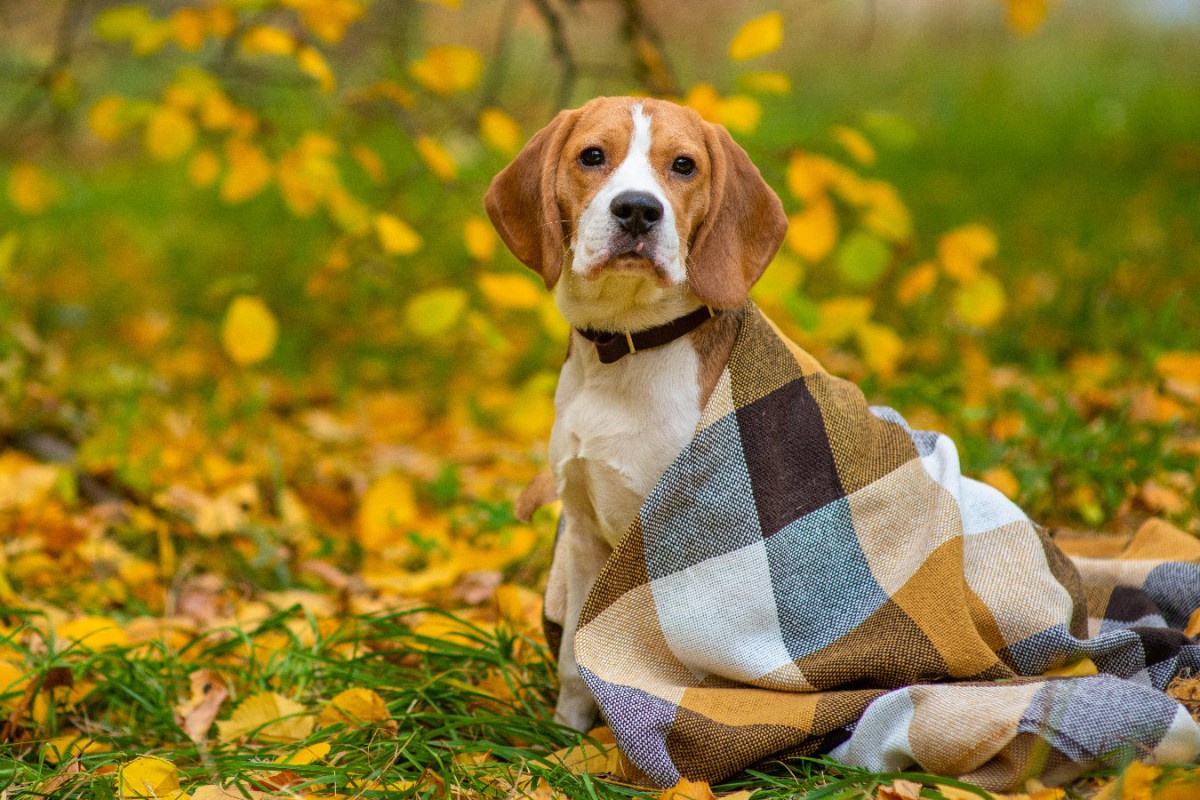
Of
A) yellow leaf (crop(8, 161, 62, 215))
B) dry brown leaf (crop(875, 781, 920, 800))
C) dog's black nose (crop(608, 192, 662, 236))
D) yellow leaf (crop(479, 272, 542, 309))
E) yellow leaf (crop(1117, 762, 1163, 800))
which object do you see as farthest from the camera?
yellow leaf (crop(8, 161, 62, 215))

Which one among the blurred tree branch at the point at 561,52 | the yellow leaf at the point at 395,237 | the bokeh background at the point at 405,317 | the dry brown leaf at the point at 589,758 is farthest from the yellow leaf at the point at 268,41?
the dry brown leaf at the point at 589,758

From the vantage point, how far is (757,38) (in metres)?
3.30

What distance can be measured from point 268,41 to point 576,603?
223 centimetres

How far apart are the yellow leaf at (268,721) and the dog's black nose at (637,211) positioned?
1298 mm

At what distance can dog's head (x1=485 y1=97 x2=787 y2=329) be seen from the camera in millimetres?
2314

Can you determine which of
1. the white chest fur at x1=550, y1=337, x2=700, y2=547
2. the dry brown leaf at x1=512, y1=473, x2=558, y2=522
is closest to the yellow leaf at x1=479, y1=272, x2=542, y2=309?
the dry brown leaf at x1=512, y1=473, x2=558, y2=522

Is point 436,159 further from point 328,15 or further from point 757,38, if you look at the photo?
point 757,38

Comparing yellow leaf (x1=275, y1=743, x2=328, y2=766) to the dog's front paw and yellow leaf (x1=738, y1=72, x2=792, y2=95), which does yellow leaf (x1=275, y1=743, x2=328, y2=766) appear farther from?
yellow leaf (x1=738, y1=72, x2=792, y2=95)

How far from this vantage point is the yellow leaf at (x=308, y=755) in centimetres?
230

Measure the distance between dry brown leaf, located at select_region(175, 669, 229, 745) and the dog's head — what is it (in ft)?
4.04

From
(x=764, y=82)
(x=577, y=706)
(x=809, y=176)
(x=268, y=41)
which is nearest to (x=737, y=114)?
(x=764, y=82)

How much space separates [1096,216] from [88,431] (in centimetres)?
594

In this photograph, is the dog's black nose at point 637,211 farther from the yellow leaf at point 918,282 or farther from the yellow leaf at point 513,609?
the yellow leaf at point 918,282

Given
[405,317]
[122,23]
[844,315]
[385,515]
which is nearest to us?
[122,23]
